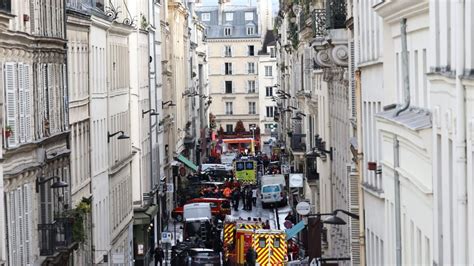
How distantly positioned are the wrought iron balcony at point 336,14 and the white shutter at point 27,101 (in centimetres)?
931

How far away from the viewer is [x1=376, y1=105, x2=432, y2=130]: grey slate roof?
787 inches

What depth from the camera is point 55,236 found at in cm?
4047

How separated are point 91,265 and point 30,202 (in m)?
12.2

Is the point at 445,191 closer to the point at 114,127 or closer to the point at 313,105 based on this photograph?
the point at 114,127

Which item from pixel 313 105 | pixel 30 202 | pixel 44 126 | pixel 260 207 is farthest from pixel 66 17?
pixel 260 207

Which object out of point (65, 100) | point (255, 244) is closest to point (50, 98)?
point (65, 100)

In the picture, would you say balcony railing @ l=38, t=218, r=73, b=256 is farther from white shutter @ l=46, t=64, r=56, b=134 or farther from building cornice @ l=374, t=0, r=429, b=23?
building cornice @ l=374, t=0, r=429, b=23

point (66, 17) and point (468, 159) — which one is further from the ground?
point (66, 17)

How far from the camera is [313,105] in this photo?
6762cm

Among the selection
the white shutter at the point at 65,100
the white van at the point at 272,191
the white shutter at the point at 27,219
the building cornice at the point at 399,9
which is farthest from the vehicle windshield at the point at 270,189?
the building cornice at the point at 399,9

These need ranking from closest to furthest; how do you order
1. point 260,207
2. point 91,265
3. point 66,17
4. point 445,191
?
point 445,191 < point 66,17 < point 91,265 < point 260,207

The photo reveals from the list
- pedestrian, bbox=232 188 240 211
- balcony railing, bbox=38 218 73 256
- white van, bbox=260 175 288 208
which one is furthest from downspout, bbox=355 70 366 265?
pedestrian, bbox=232 188 240 211

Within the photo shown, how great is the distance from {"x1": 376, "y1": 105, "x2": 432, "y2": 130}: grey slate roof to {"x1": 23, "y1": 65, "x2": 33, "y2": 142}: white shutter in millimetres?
13571

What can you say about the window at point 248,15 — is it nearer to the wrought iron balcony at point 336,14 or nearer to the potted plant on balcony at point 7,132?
the wrought iron balcony at point 336,14
